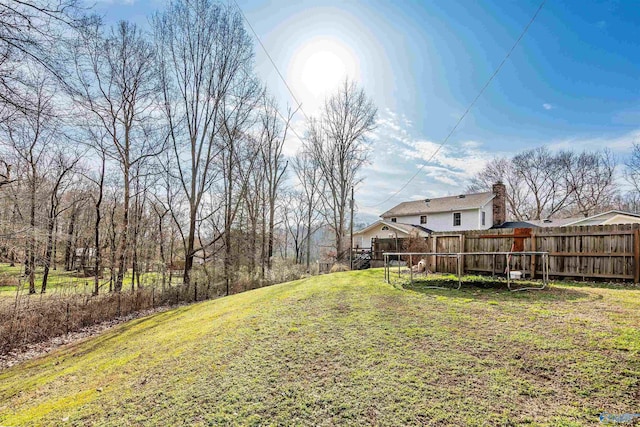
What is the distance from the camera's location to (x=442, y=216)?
2638 centimetres

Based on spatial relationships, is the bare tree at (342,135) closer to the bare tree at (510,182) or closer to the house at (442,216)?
the house at (442,216)

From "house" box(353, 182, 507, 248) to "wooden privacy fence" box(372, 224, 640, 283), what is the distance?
40.4 ft

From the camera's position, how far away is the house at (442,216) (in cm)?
2386

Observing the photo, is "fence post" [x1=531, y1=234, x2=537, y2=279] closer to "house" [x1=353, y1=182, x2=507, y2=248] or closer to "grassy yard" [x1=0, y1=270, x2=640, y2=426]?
"grassy yard" [x1=0, y1=270, x2=640, y2=426]

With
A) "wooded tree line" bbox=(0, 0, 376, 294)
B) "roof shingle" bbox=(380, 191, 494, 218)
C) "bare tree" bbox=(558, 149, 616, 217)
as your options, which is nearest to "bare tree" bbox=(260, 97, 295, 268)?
"wooded tree line" bbox=(0, 0, 376, 294)

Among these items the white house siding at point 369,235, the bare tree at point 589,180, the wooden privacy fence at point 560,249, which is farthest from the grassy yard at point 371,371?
the bare tree at point 589,180

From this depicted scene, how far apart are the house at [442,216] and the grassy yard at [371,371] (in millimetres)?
17956

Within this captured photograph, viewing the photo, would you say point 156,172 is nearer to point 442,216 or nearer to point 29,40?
point 29,40

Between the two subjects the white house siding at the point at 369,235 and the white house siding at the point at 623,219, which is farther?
the white house siding at the point at 369,235

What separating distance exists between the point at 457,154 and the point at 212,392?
16698 millimetres

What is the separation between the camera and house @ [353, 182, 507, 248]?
2386 cm

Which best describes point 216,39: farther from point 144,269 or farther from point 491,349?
point 491,349

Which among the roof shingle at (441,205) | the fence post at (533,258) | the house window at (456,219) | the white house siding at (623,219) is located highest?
the roof shingle at (441,205)

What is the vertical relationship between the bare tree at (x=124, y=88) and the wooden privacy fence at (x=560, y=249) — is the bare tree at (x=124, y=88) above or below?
above
